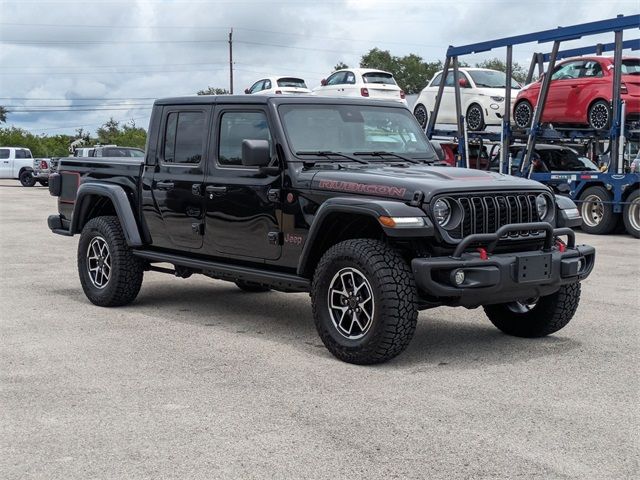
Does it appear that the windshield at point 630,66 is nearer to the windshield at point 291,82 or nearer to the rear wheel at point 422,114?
the rear wheel at point 422,114

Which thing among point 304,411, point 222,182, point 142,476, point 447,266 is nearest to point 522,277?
point 447,266

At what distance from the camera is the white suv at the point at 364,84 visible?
2606 cm

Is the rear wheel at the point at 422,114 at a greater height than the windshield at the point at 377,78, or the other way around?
the windshield at the point at 377,78

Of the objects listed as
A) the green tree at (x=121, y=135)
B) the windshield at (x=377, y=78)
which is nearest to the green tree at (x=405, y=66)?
the green tree at (x=121, y=135)

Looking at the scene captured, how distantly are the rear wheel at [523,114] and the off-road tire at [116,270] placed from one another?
1338 centimetres

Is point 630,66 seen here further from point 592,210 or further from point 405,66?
point 405,66

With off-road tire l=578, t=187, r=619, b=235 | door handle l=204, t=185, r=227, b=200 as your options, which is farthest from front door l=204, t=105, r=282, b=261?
off-road tire l=578, t=187, r=619, b=235

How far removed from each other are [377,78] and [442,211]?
2060cm

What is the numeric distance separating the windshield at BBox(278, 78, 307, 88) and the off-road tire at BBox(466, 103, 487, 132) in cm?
809

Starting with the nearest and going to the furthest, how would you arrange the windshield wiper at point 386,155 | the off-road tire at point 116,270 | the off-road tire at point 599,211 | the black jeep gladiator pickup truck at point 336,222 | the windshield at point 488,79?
the black jeep gladiator pickup truck at point 336,222 → the windshield wiper at point 386,155 → the off-road tire at point 116,270 → the off-road tire at point 599,211 → the windshield at point 488,79

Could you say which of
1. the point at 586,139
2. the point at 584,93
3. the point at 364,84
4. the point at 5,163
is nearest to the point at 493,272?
the point at 584,93

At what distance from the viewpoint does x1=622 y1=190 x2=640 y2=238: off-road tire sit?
1747cm

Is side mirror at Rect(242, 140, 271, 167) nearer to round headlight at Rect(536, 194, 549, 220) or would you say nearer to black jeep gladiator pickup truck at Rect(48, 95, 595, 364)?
black jeep gladiator pickup truck at Rect(48, 95, 595, 364)

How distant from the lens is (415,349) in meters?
7.20
